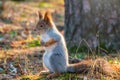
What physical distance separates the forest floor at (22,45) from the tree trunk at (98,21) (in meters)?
0.45

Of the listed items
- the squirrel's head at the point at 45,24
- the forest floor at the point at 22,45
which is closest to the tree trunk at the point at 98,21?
the forest floor at the point at 22,45

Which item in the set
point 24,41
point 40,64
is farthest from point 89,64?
point 24,41

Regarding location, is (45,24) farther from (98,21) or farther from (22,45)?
(22,45)

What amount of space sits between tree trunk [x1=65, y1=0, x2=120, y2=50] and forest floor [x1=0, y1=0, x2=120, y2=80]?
0.45 m

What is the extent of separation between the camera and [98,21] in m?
6.78

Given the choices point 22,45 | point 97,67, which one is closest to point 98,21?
point 22,45

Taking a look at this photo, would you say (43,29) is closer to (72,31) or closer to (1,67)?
(1,67)

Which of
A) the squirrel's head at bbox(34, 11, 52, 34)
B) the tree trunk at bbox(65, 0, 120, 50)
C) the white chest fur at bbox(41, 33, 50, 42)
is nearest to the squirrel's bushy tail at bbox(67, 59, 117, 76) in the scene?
the white chest fur at bbox(41, 33, 50, 42)

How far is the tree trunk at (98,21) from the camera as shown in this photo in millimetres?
6719

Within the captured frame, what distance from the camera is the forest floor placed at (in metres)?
5.64

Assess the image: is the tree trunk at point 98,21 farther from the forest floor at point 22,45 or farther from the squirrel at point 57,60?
the squirrel at point 57,60

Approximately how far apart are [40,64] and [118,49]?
1.31 m

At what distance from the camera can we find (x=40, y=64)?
6234mm

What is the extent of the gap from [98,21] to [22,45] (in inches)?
60.5
